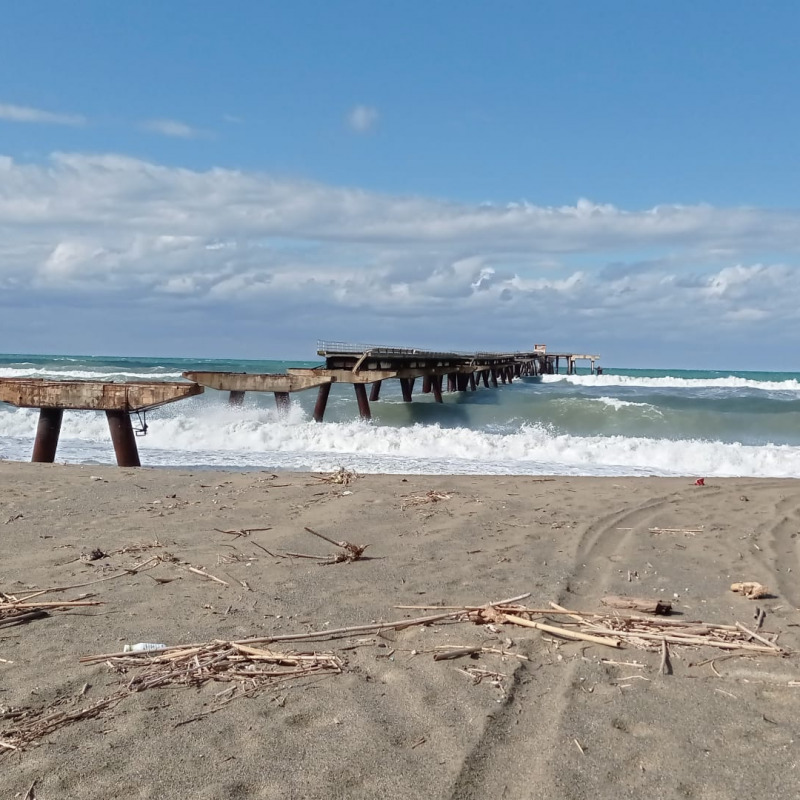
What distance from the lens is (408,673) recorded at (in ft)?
11.3

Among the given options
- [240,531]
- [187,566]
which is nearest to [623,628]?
[187,566]

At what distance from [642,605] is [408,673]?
1615 millimetres

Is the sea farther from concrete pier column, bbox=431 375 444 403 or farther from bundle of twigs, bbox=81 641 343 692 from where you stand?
bundle of twigs, bbox=81 641 343 692

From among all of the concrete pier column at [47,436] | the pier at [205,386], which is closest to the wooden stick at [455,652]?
the pier at [205,386]

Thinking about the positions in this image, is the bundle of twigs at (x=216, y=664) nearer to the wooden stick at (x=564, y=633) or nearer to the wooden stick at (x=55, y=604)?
the wooden stick at (x=55, y=604)

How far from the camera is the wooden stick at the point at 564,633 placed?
3.78 meters

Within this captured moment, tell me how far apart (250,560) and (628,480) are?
7.11 meters

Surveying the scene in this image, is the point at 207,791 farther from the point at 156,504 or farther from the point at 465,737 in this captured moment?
the point at 156,504

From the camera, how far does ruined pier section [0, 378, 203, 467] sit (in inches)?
470

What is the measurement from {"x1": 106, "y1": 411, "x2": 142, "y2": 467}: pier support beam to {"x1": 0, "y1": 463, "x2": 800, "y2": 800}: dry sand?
4.85 m

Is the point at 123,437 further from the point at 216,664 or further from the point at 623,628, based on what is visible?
the point at 623,628

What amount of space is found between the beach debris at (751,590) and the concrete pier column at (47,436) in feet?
35.6

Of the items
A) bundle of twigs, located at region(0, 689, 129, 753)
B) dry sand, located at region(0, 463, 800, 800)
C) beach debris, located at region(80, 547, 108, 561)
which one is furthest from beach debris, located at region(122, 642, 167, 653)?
beach debris, located at region(80, 547, 108, 561)

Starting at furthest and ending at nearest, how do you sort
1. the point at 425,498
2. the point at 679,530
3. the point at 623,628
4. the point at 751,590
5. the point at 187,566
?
1. the point at 425,498
2. the point at 679,530
3. the point at 187,566
4. the point at 751,590
5. the point at 623,628
